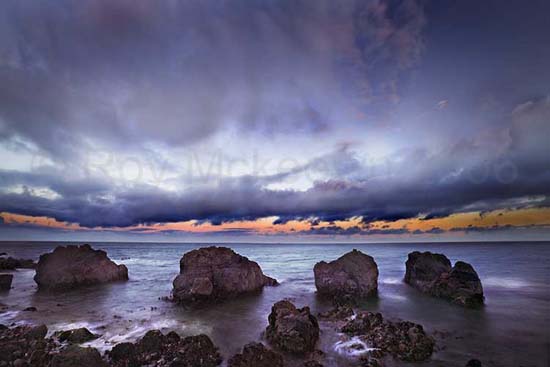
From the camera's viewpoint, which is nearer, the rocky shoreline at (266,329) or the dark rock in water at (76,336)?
the rocky shoreline at (266,329)

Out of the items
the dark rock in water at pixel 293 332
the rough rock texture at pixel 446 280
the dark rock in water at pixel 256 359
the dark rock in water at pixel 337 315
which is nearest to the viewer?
the dark rock in water at pixel 256 359

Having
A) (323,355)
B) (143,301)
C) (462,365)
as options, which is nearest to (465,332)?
(462,365)

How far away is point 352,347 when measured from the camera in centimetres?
1608

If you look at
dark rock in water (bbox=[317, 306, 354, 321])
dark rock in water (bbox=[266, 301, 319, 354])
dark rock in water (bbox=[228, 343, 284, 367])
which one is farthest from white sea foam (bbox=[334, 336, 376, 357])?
dark rock in water (bbox=[317, 306, 354, 321])

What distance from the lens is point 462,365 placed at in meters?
14.2

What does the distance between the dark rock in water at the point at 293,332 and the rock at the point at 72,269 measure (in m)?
33.2

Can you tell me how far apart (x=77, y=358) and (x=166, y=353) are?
4.12 meters

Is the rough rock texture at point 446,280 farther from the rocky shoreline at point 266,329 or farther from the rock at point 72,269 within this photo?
the rock at point 72,269

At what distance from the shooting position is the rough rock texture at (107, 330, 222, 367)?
13.9m

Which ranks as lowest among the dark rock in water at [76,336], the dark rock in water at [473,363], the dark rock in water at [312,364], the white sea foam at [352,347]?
the white sea foam at [352,347]

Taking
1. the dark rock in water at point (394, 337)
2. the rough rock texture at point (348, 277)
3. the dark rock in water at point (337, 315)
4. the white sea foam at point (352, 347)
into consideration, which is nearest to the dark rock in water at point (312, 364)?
the white sea foam at point (352, 347)

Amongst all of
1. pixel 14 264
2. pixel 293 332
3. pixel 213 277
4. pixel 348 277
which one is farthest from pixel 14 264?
pixel 293 332

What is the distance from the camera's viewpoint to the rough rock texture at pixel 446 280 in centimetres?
2770

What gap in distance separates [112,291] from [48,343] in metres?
21.1
